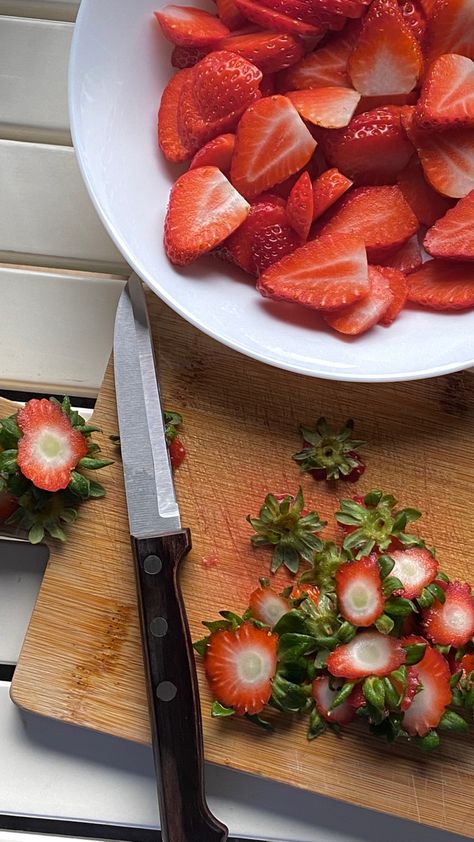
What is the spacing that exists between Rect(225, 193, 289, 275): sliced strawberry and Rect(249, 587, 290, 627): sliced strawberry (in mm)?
388

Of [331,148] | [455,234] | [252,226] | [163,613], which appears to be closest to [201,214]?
[252,226]

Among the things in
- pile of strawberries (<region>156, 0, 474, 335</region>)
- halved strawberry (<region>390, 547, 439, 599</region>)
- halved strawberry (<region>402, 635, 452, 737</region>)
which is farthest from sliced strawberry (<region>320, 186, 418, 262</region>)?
halved strawberry (<region>402, 635, 452, 737</region>)

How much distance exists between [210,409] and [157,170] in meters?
0.30

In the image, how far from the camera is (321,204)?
1.06 metres

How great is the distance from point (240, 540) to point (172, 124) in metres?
0.51

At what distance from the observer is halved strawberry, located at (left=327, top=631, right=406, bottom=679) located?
37.9 inches

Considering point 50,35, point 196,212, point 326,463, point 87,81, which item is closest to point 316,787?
point 326,463

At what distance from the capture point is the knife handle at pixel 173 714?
0.99 metres

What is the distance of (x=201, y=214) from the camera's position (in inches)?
40.7

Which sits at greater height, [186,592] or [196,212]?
[196,212]

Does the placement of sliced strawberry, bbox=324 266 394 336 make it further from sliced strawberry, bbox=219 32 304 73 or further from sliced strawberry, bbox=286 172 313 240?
sliced strawberry, bbox=219 32 304 73

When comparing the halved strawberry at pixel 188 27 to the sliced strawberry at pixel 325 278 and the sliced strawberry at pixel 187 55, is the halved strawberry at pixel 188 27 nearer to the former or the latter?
the sliced strawberry at pixel 187 55

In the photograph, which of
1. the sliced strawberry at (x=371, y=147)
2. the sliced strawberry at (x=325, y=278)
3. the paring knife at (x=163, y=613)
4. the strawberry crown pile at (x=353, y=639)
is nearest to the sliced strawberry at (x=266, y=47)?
the sliced strawberry at (x=371, y=147)

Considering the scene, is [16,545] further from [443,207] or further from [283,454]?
[443,207]
